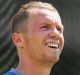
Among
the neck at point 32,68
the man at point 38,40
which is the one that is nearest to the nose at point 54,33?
the man at point 38,40

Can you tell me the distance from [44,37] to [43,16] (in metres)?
0.16

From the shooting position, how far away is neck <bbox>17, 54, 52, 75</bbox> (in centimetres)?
264

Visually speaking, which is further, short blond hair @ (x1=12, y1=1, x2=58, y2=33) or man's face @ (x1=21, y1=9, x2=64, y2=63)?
short blond hair @ (x1=12, y1=1, x2=58, y2=33)

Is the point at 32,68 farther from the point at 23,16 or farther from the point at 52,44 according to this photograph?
the point at 23,16

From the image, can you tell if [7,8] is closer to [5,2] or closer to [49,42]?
[5,2]

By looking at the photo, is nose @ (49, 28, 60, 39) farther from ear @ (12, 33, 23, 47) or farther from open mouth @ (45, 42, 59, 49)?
ear @ (12, 33, 23, 47)

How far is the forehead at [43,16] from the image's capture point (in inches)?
105

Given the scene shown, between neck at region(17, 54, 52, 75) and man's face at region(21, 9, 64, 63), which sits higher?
man's face at region(21, 9, 64, 63)

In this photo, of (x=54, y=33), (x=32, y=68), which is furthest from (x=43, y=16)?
(x=32, y=68)

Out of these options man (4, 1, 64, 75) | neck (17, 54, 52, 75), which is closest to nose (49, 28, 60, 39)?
man (4, 1, 64, 75)

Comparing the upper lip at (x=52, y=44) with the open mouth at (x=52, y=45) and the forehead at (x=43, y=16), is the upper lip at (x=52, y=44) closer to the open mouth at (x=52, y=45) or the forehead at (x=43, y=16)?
the open mouth at (x=52, y=45)

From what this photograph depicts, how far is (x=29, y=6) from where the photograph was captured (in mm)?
2812

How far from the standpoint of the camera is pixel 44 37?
260 centimetres

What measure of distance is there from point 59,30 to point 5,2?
4.13 feet
